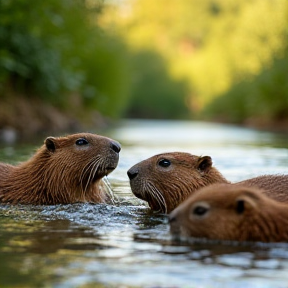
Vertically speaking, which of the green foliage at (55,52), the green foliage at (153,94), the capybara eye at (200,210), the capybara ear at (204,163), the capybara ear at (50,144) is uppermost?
the green foliage at (153,94)

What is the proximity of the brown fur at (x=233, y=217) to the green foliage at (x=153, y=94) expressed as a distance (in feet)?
263

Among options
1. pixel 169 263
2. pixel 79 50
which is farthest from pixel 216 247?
pixel 79 50

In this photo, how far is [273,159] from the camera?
15.5 meters

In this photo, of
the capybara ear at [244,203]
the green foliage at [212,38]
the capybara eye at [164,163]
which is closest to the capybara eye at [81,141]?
the capybara eye at [164,163]

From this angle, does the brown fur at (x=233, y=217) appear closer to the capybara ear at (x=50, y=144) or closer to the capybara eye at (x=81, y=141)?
the capybara eye at (x=81, y=141)

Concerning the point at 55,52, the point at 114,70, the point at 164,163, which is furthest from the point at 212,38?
the point at 164,163

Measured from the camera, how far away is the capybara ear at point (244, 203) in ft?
19.2

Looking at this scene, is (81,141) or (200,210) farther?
(81,141)

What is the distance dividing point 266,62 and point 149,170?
38620 mm

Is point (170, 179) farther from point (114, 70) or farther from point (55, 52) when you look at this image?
point (114, 70)

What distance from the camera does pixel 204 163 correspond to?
7.98m

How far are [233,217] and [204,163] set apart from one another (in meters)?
2.10

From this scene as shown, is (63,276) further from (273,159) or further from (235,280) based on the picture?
(273,159)

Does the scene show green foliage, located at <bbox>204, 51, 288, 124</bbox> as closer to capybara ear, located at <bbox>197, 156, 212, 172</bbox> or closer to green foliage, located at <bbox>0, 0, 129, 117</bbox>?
green foliage, located at <bbox>0, 0, 129, 117</bbox>
